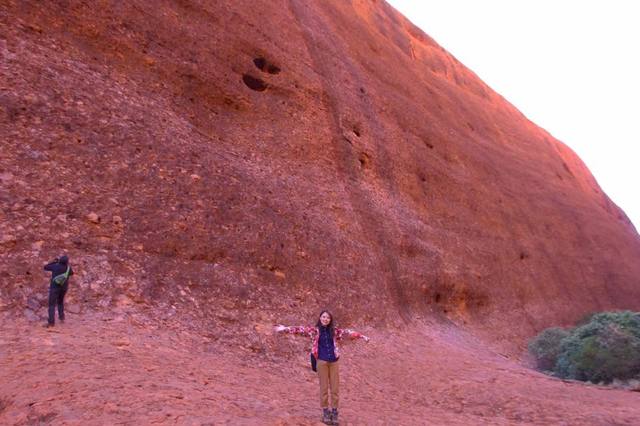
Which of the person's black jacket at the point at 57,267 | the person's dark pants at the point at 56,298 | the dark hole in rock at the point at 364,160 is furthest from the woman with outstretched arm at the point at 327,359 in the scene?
the dark hole in rock at the point at 364,160

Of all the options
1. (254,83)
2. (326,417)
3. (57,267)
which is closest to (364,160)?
(254,83)

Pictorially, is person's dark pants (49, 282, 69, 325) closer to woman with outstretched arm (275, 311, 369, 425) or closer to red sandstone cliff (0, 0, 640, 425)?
red sandstone cliff (0, 0, 640, 425)

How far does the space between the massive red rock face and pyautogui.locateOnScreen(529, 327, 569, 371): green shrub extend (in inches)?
36.8

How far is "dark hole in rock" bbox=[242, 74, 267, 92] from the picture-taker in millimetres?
14703

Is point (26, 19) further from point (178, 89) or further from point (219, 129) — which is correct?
point (219, 129)

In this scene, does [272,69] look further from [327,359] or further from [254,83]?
[327,359]

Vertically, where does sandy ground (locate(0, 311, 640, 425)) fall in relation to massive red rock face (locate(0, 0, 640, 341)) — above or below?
below

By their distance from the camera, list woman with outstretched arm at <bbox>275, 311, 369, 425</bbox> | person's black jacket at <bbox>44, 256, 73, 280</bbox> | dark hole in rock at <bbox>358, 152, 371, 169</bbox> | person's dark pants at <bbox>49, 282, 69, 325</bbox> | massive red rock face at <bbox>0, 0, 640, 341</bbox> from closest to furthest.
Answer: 1. woman with outstretched arm at <bbox>275, 311, 369, 425</bbox>
2. person's dark pants at <bbox>49, 282, 69, 325</bbox>
3. person's black jacket at <bbox>44, 256, 73, 280</bbox>
4. massive red rock face at <bbox>0, 0, 640, 341</bbox>
5. dark hole in rock at <bbox>358, 152, 371, 169</bbox>

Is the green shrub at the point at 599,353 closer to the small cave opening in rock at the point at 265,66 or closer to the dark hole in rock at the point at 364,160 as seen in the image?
the dark hole in rock at the point at 364,160

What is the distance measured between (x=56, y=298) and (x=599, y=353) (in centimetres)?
1257

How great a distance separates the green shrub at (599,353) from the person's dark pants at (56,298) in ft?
39.6

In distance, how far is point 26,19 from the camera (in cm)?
1071

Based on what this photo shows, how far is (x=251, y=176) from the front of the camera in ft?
40.3

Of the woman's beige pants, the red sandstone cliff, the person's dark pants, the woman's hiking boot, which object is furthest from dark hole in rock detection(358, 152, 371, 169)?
the woman's hiking boot
